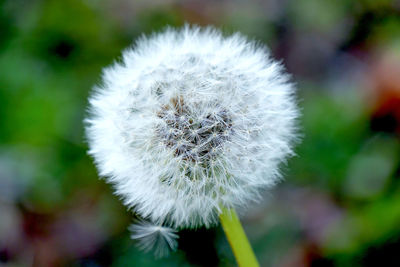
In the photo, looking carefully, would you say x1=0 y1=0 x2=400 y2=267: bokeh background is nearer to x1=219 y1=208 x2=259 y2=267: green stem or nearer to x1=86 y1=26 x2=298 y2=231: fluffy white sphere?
x1=86 y1=26 x2=298 y2=231: fluffy white sphere

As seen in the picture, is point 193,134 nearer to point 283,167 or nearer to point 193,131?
point 193,131

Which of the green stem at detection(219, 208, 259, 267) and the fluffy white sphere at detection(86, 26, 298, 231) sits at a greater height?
the fluffy white sphere at detection(86, 26, 298, 231)


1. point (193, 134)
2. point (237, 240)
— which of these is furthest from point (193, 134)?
point (237, 240)

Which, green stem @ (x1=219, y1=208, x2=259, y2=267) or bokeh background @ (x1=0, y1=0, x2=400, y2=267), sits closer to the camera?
green stem @ (x1=219, y1=208, x2=259, y2=267)

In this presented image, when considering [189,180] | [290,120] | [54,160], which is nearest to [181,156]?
[189,180]

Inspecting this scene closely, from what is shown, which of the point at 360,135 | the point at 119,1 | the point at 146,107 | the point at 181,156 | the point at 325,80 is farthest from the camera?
the point at 119,1

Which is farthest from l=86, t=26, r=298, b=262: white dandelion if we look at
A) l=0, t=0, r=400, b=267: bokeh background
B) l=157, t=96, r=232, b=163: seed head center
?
l=0, t=0, r=400, b=267: bokeh background

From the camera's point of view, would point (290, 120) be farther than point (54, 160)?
No

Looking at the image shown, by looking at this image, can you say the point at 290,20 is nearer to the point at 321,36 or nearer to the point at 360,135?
the point at 321,36
